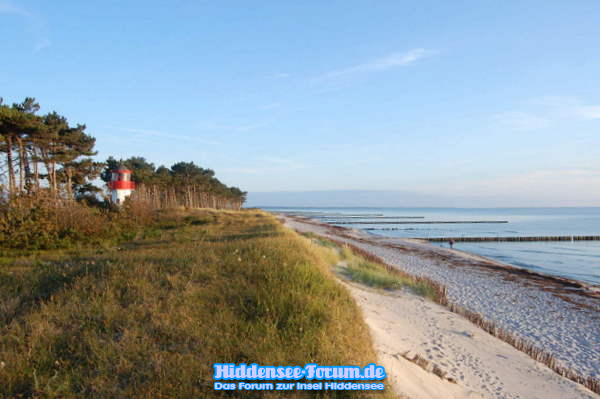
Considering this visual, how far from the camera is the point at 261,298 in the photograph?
17.7 ft

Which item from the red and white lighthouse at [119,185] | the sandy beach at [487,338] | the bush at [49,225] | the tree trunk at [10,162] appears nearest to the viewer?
the sandy beach at [487,338]

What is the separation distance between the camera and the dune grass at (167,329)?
370 centimetres

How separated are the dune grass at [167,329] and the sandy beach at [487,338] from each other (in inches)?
49.6

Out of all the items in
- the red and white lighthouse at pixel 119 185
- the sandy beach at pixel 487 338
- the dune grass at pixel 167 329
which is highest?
the red and white lighthouse at pixel 119 185

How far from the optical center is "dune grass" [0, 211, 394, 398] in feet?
12.1

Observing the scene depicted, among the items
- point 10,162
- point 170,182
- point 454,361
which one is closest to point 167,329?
point 454,361

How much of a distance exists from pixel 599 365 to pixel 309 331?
8.87 metres

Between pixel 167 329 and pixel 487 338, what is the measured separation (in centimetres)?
763

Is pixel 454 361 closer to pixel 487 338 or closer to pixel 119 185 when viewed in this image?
pixel 487 338

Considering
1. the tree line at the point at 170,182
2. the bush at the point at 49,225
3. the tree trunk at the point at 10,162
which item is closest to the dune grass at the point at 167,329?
the bush at the point at 49,225

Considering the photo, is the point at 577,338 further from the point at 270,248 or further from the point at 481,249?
the point at 481,249

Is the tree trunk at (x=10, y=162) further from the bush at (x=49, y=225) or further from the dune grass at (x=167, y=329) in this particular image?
the dune grass at (x=167, y=329)

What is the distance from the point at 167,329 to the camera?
4.58 meters

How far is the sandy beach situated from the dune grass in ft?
4.13
